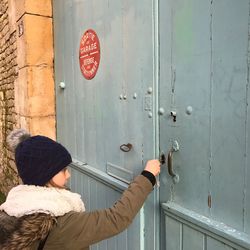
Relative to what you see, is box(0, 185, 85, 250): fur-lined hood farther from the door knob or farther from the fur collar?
the door knob

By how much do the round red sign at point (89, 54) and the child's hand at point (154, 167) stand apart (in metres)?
1.01

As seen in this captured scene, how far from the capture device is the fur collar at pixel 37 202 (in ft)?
4.41

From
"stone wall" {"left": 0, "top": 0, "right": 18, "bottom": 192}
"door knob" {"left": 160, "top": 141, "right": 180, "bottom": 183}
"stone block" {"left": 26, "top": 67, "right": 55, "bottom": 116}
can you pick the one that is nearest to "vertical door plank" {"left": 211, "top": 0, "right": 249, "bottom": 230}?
"door knob" {"left": 160, "top": 141, "right": 180, "bottom": 183}

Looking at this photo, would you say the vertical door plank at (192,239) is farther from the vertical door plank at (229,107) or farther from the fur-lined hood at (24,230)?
the fur-lined hood at (24,230)

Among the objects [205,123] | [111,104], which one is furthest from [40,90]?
[205,123]

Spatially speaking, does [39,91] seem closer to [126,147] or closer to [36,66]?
[36,66]

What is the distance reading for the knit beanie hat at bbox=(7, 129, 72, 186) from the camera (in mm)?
1403

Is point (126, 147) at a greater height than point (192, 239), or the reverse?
point (126, 147)

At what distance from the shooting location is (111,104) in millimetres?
2295

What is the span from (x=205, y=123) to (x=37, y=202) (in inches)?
31.6

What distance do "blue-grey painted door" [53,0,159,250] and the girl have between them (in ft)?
1.50

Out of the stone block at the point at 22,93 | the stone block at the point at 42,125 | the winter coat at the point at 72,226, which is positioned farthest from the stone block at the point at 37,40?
the winter coat at the point at 72,226

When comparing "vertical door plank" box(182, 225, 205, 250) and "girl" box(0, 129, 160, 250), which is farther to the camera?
"vertical door plank" box(182, 225, 205, 250)

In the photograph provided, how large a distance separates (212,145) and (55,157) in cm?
69
